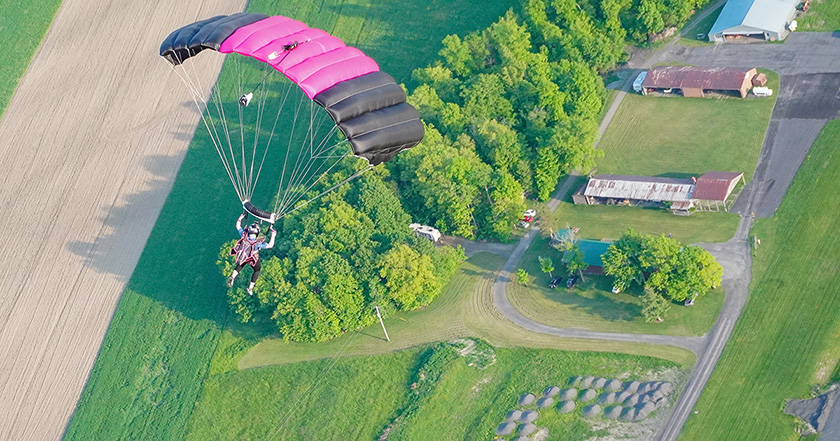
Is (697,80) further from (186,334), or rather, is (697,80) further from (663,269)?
(186,334)

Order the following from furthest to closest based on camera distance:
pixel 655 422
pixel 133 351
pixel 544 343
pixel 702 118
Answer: pixel 702 118 → pixel 133 351 → pixel 544 343 → pixel 655 422

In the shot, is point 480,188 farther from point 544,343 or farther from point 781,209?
point 781,209

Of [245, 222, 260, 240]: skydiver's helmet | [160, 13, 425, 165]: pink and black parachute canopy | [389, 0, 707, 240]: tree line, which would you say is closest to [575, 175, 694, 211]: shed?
[389, 0, 707, 240]: tree line

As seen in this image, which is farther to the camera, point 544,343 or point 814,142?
point 814,142

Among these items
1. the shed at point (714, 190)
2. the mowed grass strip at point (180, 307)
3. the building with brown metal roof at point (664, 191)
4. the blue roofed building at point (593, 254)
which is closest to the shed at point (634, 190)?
the building with brown metal roof at point (664, 191)

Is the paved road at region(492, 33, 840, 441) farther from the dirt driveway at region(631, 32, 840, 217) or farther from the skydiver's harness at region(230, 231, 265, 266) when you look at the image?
the skydiver's harness at region(230, 231, 265, 266)

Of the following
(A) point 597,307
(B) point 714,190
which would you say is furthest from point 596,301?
(B) point 714,190

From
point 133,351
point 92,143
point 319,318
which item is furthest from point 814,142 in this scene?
point 92,143
